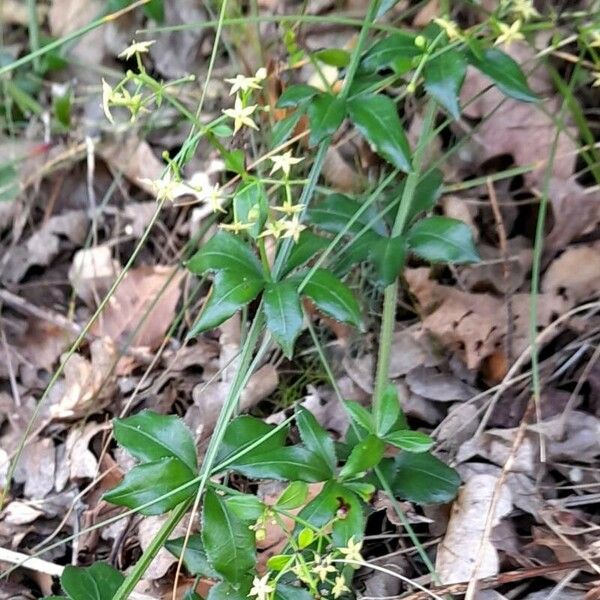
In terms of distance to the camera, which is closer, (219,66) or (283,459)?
(283,459)

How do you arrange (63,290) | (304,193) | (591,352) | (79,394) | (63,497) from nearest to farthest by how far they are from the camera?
(304,193)
(591,352)
(63,497)
(79,394)
(63,290)

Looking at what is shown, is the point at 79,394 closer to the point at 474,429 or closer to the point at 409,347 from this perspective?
the point at 409,347

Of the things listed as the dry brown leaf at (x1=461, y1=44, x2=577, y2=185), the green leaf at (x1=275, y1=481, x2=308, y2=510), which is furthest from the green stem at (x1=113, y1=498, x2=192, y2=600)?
the dry brown leaf at (x1=461, y1=44, x2=577, y2=185)

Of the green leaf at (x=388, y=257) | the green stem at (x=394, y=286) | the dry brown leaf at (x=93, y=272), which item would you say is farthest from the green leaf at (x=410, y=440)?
the dry brown leaf at (x=93, y=272)

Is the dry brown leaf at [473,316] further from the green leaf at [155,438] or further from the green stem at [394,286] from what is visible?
the green leaf at [155,438]

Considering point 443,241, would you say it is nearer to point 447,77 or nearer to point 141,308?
point 447,77

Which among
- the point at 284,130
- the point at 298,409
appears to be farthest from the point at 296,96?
the point at 298,409

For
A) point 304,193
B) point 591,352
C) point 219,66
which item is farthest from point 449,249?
point 219,66
